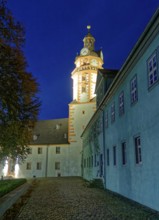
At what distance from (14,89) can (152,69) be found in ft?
19.1

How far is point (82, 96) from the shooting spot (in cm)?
4825

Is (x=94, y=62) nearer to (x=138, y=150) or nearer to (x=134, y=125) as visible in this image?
(x=134, y=125)

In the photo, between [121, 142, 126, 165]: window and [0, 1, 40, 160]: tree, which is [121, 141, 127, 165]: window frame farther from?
[0, 1, 40, 160]: tree

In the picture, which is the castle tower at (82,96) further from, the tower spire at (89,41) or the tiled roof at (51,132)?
the tiled roof at (51,132)

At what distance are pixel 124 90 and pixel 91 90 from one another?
107 ft

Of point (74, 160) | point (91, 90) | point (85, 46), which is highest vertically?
point (85, 46)

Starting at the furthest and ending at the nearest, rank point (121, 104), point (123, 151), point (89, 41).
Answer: point (89, 41) < point (121, 104) < point (123, 151)

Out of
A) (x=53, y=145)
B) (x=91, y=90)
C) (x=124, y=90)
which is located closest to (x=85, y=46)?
(x=91, y=90)

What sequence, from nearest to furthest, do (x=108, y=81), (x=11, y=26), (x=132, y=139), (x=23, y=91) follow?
1. (x=11, y=26)
2. (x=23, y=91)
3. (x=132, y=139)
4. (x=108, y=81)

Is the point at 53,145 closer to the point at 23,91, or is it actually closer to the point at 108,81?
the point at 108,81

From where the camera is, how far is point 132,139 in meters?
13.5

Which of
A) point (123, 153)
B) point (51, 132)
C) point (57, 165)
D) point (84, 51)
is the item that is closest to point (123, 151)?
point (123, 153)

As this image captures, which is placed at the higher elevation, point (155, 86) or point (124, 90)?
point (124, 90)

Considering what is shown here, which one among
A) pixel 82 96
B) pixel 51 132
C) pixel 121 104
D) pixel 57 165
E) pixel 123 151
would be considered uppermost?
pixel 82 96
